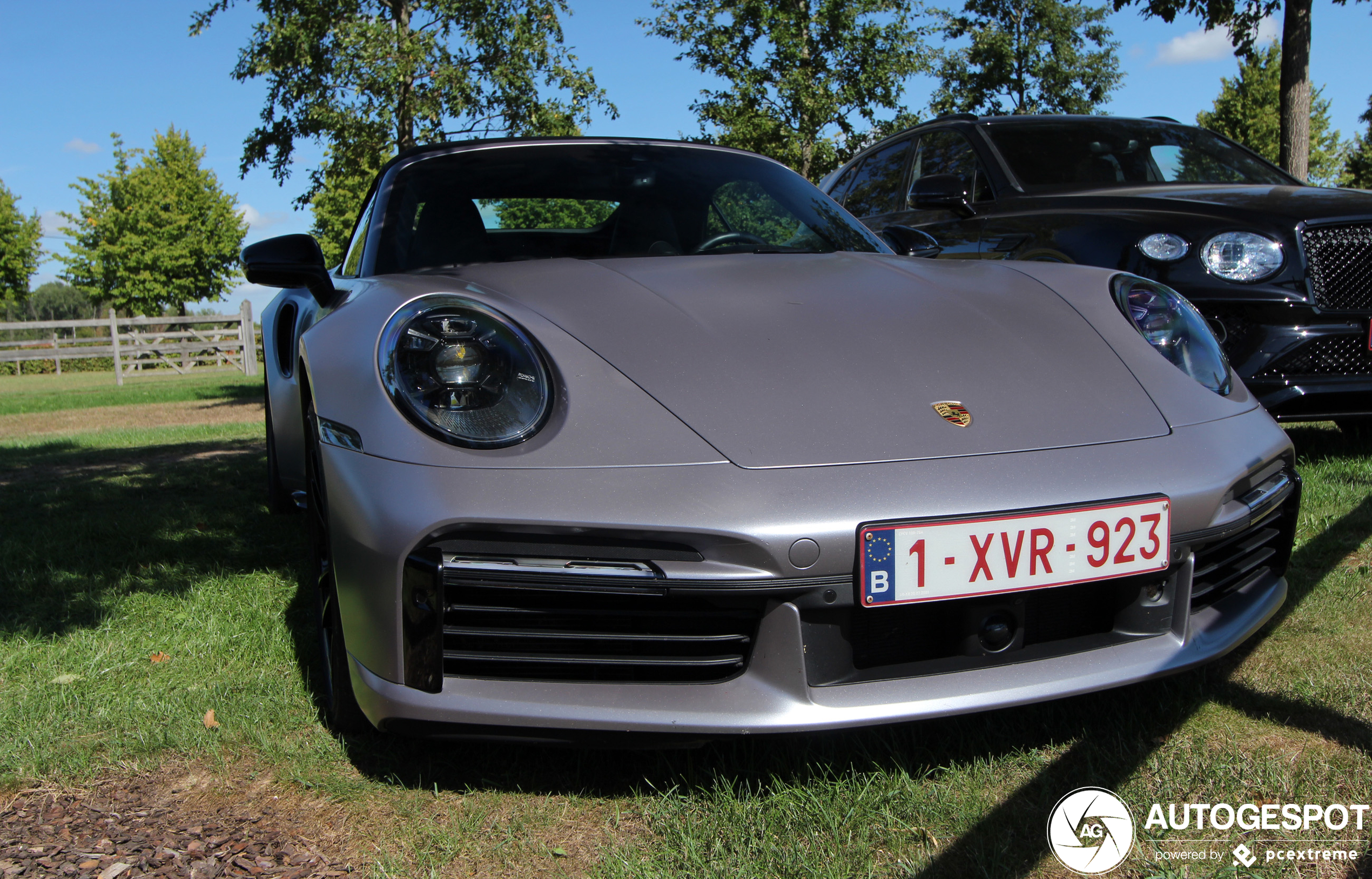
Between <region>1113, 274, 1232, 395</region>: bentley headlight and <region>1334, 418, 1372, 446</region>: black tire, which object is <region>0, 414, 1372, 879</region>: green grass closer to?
<region>1113, 274, 1232, 395</region>: bentley headlight

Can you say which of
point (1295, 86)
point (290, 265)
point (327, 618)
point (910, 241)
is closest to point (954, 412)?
point (327, 618)

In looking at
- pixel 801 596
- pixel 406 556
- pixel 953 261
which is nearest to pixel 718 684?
pixel 801 596

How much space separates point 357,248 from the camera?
2955 mm

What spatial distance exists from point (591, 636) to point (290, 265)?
1.42m

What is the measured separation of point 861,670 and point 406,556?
73 centimetres

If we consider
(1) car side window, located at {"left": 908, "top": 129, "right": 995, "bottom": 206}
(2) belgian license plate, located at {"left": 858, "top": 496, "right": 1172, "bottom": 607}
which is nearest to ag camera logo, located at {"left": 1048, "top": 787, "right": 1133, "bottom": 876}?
(2) belgian license plate, located at {"left": 858, "top": 496, "right": 1172, "bottom": 607}

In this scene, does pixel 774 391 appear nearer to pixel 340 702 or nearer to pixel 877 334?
pixel 877 334

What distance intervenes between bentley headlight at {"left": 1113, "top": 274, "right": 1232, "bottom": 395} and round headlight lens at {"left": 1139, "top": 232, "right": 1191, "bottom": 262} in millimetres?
1706

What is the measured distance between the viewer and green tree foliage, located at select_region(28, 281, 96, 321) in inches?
2532

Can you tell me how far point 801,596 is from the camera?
1545 millimetres

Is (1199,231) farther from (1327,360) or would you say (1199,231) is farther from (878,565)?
(878,565)

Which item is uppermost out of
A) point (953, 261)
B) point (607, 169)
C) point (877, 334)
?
point (607, 169)

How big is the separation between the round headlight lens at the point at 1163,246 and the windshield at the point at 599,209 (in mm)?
1501

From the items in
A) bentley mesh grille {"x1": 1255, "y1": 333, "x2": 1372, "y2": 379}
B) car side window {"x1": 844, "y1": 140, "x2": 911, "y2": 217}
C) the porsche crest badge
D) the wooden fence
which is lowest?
the wooden fence
